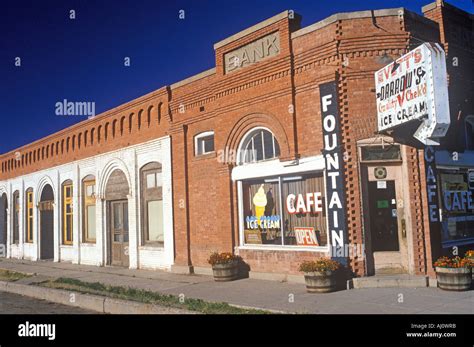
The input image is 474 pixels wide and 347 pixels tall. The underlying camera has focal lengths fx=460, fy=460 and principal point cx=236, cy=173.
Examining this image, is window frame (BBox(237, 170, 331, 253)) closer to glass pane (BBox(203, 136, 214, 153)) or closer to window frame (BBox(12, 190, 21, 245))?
glass pane (BBox(203, 136, 214, 153))

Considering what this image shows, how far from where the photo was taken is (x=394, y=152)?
11328 millimetres

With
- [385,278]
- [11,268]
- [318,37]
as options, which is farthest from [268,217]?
[11,268]

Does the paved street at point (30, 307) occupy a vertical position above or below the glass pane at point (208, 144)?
below

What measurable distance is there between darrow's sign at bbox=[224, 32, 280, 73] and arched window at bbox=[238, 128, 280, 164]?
209cm

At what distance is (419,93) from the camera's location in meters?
9.44

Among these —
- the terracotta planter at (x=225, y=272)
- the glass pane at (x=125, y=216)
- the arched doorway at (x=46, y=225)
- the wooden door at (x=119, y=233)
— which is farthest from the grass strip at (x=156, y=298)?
the arched doorway at (x=46, y=225)

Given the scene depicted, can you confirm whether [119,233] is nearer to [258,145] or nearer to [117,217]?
[117,217]

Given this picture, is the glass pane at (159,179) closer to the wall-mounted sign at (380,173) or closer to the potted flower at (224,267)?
the potted flower at (224,267)

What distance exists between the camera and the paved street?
10.7 meters

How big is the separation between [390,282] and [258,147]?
5.35 metres

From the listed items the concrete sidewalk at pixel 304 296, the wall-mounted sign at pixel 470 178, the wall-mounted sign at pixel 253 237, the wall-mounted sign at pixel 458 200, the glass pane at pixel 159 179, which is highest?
the glass pane at pixel 159 179

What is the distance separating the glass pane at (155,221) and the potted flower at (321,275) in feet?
24.9

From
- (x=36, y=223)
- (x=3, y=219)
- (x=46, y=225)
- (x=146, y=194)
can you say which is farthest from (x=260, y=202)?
(x=3, y=219)

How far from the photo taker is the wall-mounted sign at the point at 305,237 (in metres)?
12.0
